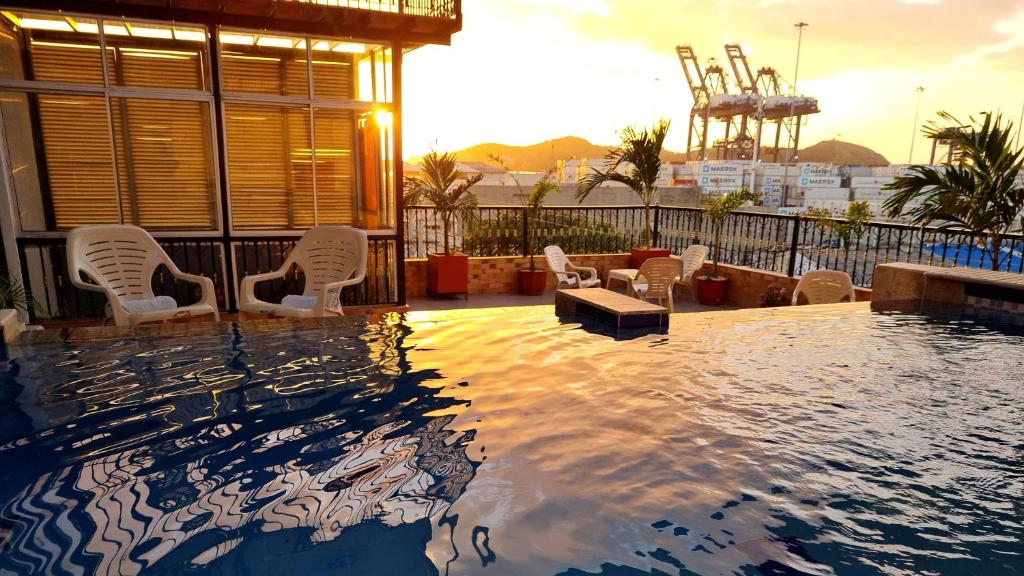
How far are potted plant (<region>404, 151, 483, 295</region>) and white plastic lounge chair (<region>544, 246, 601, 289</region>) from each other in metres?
1.21

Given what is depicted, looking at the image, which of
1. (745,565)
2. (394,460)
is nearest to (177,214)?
(394,460)

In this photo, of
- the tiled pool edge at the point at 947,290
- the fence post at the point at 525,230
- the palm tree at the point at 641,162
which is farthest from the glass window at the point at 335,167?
the tiled pool edge at the point at 947,290

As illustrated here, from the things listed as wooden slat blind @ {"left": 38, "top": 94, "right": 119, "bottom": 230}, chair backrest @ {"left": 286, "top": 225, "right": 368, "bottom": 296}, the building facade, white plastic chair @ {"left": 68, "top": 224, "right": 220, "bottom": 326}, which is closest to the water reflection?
white plastic chair @ {"left": 68, "top": 224, "right": 220, "bottom": 326}

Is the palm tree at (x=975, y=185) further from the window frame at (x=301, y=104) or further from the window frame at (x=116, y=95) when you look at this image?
the window frame at (x=116, y=95)

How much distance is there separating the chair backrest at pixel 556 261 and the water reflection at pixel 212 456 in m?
5.05

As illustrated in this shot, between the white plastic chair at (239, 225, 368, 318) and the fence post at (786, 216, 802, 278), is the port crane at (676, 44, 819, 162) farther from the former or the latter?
the white plastic chair at (239, 225, 368, 318)

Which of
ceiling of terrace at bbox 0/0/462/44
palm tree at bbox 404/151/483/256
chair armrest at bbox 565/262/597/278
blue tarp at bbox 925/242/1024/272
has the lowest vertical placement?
chair armrest at bbox 565/262/597/278

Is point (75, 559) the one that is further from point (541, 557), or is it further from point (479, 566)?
point (541, 557)

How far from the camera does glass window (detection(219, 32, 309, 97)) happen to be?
6957 mm

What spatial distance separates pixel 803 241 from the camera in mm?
8414

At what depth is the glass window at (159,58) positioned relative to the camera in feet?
21.4

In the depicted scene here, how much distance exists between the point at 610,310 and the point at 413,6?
447cm

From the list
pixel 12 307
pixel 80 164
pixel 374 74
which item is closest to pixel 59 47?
pixel 80 164

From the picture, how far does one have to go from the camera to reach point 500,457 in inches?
98.1
